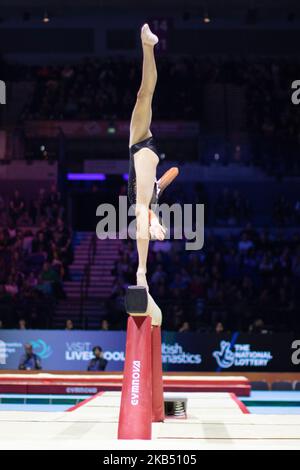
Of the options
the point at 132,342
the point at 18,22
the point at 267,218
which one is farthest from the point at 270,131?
the point at 132,342

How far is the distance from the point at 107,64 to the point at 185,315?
10.3 metres

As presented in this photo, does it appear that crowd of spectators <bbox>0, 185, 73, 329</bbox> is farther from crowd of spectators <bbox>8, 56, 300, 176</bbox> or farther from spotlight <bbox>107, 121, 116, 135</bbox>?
crowd of spectators <bbox>8, 56, 300, 176</bbox>

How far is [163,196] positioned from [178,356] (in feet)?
18.4

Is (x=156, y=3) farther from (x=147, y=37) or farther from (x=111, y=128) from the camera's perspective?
(x=147, y=37)

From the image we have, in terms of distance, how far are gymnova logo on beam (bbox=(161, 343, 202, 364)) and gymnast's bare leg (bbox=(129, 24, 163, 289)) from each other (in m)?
9.92

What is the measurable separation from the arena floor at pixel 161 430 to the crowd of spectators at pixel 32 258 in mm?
8710

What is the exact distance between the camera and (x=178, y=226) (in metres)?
18.9

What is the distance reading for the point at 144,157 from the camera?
5461 millimetres

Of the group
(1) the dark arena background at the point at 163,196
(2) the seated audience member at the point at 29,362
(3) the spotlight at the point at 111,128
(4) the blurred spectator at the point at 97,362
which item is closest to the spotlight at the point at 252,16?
(1) the dark arena background at the point at 163,196

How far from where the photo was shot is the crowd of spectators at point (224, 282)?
15.9 metres

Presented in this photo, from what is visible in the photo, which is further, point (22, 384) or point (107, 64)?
point (107, 64)

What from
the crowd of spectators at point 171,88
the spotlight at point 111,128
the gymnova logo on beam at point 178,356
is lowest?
the gymnova logo on beam at point 178,356

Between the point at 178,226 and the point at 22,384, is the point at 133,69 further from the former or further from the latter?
the point at 22,384

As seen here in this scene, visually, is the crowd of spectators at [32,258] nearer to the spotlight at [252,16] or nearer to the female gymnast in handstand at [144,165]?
the spotlight at [252,16]
